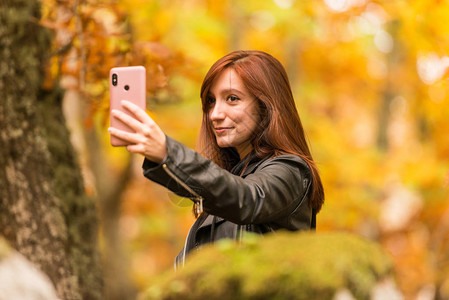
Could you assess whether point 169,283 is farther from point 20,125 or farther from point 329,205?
point 329,205

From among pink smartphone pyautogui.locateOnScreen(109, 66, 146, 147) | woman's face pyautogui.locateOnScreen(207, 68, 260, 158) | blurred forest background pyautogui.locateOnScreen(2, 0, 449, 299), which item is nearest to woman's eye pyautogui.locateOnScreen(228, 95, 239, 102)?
woman's face pyautogui.locateOnScreen(207, 68, 260, 158)

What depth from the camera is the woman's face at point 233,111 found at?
8.32ft

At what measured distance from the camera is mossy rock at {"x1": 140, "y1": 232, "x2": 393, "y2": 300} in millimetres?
1478

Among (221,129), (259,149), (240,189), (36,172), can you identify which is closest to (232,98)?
(221,129)

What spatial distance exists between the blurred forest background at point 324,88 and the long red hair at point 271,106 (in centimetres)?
133

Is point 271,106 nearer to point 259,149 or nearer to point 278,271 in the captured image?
point 259,149

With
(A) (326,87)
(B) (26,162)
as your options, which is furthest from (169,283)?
(A) (326,87)

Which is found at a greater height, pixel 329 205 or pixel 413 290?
pixel 329 205

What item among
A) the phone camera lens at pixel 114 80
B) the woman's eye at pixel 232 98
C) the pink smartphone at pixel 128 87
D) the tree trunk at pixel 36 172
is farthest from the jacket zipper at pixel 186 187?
the tree trunk at pixel 36 172

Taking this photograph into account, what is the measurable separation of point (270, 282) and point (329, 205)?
6945mm

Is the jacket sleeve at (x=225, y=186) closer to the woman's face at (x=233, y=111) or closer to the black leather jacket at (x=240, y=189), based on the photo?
the black leather jacket at (x=240, y=189)

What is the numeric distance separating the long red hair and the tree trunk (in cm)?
151

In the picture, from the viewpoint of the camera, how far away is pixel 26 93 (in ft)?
11.6

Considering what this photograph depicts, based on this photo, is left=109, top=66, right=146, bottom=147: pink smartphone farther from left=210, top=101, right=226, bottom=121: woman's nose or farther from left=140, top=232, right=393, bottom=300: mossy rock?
left=140, top=232, right=393, bottom=300: mossy rock
